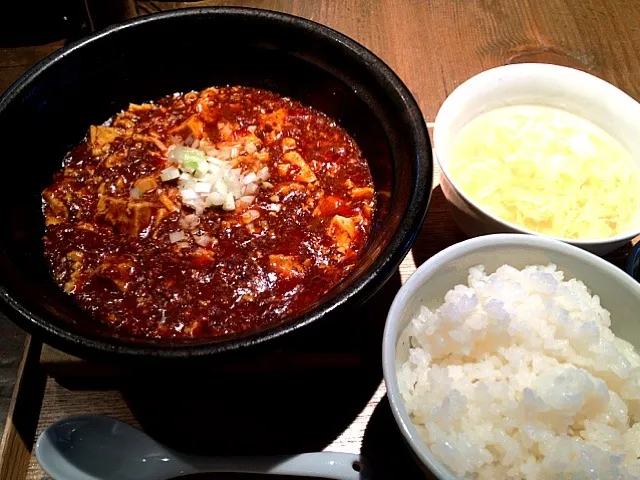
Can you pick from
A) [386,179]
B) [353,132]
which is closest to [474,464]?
[386,179]

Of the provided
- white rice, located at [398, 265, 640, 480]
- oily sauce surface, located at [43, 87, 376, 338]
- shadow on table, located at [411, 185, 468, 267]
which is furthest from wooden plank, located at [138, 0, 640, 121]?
white rice, located at [398, 265, 640, 480]

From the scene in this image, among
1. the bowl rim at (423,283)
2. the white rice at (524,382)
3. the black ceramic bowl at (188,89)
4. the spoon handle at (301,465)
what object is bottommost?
the spoon handle at (301,465)

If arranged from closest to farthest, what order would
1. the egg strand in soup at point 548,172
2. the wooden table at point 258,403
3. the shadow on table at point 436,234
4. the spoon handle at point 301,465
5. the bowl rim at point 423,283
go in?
1. the bowl rim at point 423,283
2. the spoon handle at point 301,465
3. the wooden table at point 258,403
4. the egg strand in soup at point 548,172
5. the shadow on table at point 436,234

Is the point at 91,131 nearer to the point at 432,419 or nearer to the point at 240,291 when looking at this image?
the point at 240,291

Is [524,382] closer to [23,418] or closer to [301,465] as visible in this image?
[301,465]

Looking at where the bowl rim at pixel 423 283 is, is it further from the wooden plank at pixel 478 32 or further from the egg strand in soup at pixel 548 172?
the wooden plank at pixel 478 32

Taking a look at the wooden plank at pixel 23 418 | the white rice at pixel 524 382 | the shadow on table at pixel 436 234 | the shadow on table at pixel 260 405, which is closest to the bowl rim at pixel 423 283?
the white rice at pixel 524 382

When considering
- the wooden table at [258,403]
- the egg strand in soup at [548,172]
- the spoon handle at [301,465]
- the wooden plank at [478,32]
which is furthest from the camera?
the wooden plank at [478,32]
